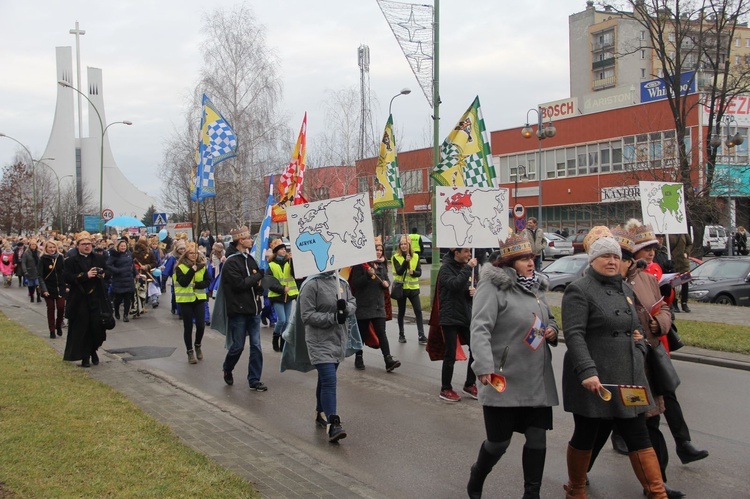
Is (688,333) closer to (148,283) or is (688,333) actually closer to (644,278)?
(644,278)

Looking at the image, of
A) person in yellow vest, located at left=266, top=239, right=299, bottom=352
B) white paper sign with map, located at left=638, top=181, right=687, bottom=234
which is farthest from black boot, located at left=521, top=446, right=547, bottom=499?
person in yellow vest, located at left=266, top=239, right=299, bottom=352

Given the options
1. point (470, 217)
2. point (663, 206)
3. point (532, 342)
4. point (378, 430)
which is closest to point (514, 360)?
point (532, 342)

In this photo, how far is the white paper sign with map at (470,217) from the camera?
7.97 metres

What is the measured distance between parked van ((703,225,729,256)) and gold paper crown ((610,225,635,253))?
122ft

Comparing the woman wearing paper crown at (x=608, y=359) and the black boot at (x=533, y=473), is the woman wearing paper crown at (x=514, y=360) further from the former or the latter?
the woman wearing paper crown at (x=608, y=359)

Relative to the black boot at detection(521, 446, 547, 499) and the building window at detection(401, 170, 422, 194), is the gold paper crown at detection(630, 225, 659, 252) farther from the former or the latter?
the building window at detection(401, 170, 422, 194)

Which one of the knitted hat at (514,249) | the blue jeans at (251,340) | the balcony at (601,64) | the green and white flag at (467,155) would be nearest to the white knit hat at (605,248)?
the knitted hat at (514,249)

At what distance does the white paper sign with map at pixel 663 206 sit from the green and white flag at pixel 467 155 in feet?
12.3

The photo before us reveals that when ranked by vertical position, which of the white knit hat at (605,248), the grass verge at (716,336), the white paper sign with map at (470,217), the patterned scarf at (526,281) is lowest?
the grass verge at (716,336)

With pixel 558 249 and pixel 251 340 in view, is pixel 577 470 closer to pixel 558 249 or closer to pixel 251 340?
pixel 251 340

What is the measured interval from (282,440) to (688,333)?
7.83 m

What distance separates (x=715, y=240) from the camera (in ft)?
132

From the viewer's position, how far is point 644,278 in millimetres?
5441

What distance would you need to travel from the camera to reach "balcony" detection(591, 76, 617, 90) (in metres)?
81.2
